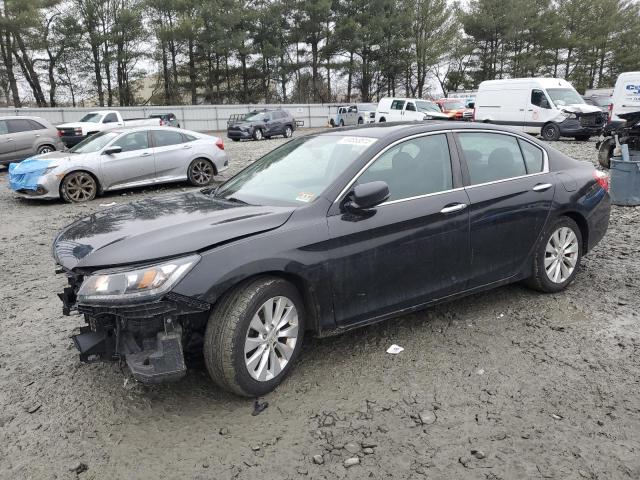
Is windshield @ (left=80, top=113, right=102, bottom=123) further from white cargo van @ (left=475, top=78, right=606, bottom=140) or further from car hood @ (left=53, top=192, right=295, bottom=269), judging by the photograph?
car hood @ (left=53, top=192, right=295, bottom=269)

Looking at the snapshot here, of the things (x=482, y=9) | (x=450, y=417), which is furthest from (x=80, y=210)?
(x=482, y=9)

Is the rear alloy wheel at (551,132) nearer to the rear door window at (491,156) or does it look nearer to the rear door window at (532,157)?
the rear door window at (532,157)

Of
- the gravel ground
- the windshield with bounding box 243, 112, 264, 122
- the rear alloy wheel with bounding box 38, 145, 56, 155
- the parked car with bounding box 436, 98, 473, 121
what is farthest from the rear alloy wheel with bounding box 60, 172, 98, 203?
the parked car with bounding box 436, 98, 473, 121

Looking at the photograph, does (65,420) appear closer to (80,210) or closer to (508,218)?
(508,218)

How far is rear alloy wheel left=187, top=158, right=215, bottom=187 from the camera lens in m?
11.6

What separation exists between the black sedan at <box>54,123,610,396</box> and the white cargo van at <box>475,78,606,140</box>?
16.5 meters

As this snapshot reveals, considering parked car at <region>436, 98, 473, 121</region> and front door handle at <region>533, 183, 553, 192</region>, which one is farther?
parked car at <region>436, 98, 473, 121</region>

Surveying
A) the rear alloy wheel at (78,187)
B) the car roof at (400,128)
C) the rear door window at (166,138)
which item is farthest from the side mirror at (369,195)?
the rear door window at (166,138)

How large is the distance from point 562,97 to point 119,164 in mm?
16848

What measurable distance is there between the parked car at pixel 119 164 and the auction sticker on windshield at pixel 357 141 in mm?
7742

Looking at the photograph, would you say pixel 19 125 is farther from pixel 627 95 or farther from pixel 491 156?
pixel 627 95

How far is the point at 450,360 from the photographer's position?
11.8 ft

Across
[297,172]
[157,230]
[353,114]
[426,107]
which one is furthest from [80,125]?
[157,230]

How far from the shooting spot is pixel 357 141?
3.86 metres
